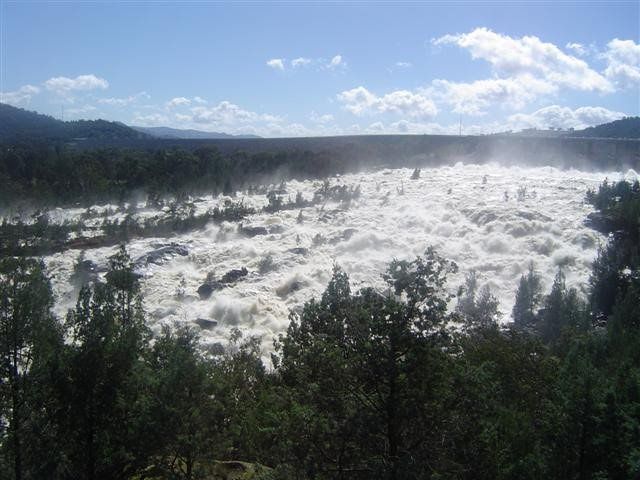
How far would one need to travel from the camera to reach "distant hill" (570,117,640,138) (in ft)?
216

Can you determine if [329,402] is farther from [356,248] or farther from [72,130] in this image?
[72,130]

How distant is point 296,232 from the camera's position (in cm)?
3775

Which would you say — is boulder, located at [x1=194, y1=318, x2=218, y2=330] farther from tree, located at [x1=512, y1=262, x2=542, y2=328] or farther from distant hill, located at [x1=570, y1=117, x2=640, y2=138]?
distant hill, located at [x1=570, y1=117, x2=640, y2=138]

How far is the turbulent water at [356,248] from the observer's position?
2703 cm

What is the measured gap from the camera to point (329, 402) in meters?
6.39

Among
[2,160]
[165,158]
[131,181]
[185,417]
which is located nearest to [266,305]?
[185,417]

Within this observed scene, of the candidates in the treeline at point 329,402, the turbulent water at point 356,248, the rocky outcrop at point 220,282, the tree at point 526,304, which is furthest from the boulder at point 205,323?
the tree at point 526,304

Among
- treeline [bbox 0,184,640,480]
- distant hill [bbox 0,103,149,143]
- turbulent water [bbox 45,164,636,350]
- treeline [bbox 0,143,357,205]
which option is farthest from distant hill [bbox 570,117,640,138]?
distant hill [bbox 0,103,149,143]

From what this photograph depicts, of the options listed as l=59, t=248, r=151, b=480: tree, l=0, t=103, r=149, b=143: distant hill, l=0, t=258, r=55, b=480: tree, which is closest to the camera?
l=59, t=248, r=151, b=480: tree

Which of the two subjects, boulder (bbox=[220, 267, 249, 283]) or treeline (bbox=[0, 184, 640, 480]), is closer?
treeline (bbox=[0, 184, 640, 480])

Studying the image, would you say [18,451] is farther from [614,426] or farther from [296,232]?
[296,232]

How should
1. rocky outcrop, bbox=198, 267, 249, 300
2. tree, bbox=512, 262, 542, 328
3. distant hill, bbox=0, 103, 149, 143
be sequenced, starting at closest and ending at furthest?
tree, bbox=512, 262, 542, 328 → rocky outcrop, bbox=198, 267, 249, 300 → distant hill, bbox=0, 103, 149, 143

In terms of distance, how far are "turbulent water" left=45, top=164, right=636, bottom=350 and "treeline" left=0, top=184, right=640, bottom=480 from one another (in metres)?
13.5

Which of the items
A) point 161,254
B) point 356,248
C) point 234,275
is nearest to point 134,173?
point 161,254
